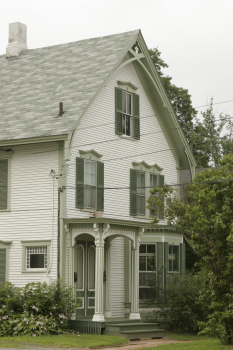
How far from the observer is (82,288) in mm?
21203

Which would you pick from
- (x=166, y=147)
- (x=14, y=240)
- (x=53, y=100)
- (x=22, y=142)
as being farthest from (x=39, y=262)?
(x=166, y=147)

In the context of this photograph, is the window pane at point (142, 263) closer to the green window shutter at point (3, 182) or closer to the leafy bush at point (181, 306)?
the leafy bush at point (181, 306)

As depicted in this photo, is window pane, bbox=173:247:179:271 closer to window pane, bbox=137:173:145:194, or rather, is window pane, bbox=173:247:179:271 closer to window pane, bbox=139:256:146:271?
window pane, bbox=139:256:146:271

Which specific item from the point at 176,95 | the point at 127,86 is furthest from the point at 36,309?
the point at 176,95

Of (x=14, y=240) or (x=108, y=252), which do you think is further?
(x=108, y=252)

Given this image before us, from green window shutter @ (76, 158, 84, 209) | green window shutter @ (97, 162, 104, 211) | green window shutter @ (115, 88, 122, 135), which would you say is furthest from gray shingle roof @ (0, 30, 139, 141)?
green window shutter @ (97, 162, 104, 211)

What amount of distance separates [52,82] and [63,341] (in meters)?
10.3

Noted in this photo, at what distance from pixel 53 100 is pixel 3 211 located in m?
4.40

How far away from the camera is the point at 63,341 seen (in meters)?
17.1

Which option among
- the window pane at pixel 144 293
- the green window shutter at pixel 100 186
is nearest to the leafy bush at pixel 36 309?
the green window shutter at pixel 100 186

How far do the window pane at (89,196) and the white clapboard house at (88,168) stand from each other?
0.04 m

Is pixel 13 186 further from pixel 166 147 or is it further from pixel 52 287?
pixel 166 147

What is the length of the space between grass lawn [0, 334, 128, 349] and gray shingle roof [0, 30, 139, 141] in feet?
21.5

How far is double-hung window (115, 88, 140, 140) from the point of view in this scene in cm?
2338
